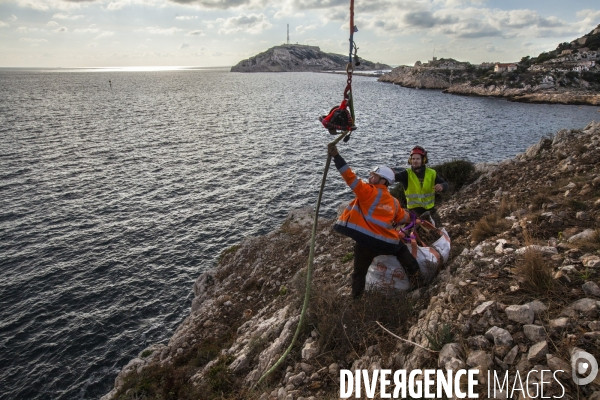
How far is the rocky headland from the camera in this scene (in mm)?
73062

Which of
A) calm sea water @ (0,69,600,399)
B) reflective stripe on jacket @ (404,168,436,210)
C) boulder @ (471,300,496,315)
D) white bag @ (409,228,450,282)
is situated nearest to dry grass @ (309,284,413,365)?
white bag @ (409,228,450,282)

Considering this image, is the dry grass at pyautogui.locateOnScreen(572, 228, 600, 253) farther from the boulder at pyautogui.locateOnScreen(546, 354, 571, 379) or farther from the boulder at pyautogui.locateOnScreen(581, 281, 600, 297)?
the boulder at pyautogui.locateOnScreen(546, 354, 571, 379)

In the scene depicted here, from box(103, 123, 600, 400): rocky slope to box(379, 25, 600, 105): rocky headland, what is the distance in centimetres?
7421

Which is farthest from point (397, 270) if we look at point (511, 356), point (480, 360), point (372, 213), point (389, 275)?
point (511, 356)

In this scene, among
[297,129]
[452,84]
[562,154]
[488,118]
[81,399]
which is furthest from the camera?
[452,84]

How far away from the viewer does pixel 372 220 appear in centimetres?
570

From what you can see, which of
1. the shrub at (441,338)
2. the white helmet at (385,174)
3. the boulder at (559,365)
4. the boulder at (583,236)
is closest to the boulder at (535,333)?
the boulder at (559,365)

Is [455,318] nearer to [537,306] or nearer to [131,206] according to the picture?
[537,306]

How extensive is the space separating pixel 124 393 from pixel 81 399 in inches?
113

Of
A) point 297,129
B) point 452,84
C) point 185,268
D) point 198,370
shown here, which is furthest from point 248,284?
point 452,84

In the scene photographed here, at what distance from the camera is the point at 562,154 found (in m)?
12.7

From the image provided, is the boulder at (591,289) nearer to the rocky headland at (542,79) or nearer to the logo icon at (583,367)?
the logo icon at (583,367)

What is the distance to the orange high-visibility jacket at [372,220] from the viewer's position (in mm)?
5645

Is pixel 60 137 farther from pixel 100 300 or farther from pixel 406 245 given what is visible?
pixel 406 245
